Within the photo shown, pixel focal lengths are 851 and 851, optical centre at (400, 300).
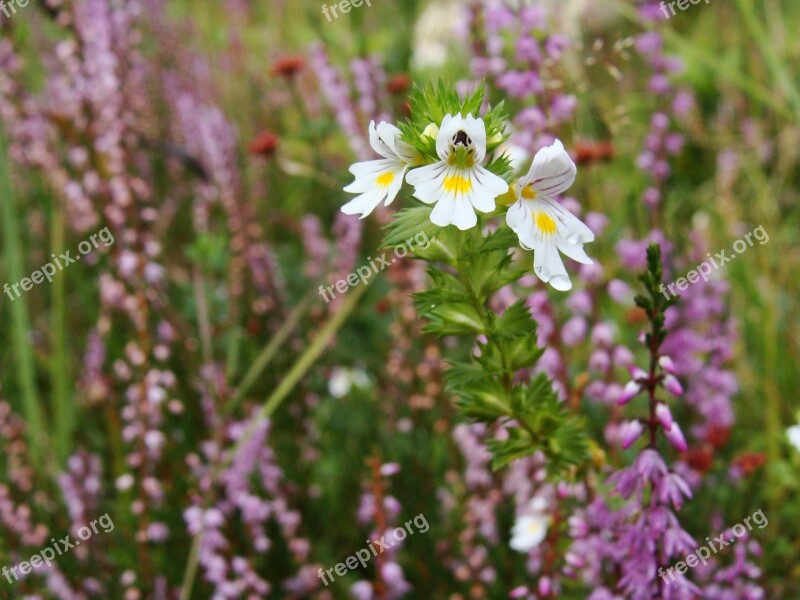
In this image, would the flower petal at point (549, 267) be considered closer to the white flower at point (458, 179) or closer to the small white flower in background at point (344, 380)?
the white flower at point (458, 179)

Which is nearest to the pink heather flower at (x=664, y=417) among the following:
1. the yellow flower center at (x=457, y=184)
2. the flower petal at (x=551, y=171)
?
the flower petal at (x=551, y=171)

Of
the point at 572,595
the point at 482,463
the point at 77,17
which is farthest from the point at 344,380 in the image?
the point at 77,17

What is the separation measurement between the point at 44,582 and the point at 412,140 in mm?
2312

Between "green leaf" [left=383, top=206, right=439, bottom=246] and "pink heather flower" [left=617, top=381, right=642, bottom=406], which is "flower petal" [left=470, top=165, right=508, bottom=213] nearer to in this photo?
"green leaf" [left=383, top=206, right=439, bottom=246]

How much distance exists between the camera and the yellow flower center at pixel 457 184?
4.35 ft

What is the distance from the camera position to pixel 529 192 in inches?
55.2

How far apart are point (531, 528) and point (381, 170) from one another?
1350mm

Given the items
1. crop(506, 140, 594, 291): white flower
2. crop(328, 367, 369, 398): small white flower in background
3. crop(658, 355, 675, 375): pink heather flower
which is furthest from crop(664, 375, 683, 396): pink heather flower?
crop(328, 367, 369, 398): small white flower in background

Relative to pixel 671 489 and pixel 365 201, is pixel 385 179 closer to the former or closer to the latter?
pixel 365 201

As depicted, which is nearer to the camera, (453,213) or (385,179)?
(453,213)

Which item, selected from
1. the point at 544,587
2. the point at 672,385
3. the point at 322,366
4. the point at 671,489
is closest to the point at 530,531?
the point at 544,587

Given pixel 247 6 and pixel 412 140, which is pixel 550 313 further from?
pixel 247 6

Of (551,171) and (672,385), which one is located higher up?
(551,171)

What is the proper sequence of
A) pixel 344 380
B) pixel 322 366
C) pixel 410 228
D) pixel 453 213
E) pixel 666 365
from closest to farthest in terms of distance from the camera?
pixel 453 213
pixel 410 228
pixel 666 365
pixel 322 366
pixel 344 380
